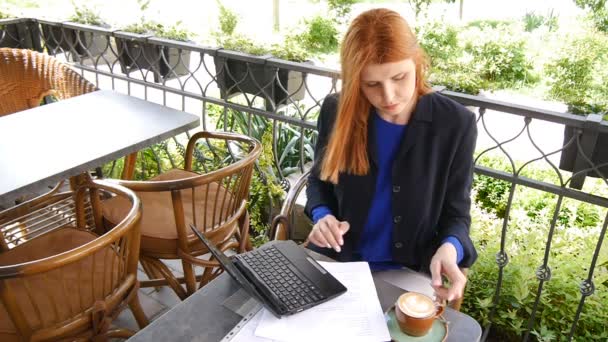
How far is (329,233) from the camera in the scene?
1.40 m

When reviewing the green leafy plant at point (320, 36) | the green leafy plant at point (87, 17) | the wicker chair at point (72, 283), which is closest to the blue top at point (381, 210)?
the wicker chair at point (72, 283)

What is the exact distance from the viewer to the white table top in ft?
5.95

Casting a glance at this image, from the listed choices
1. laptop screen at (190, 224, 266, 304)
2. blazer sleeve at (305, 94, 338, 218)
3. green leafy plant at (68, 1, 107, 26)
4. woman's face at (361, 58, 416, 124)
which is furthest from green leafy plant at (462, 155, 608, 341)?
green leafy plant at (68, 1, 107, 26)

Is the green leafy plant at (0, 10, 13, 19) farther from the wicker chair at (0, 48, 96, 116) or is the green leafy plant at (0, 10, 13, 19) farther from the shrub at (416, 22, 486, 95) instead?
the shrub at (416, 22, 486, 95)

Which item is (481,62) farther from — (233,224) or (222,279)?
(222,279)

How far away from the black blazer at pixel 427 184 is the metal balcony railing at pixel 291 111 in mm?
314

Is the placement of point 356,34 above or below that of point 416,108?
above

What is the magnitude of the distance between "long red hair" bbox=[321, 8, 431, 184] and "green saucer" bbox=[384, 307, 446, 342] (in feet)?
1.94

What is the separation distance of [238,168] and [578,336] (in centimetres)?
165

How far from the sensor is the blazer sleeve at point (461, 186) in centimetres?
151

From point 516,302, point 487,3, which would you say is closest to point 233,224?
point 516,302

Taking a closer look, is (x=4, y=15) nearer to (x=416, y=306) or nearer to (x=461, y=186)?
(x=461, y=186)

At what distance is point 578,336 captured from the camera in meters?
2.12

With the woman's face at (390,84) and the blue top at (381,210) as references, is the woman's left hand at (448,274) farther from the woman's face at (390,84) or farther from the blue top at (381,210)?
the woman's face at (390,84)
